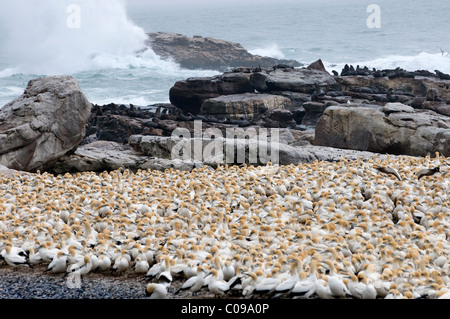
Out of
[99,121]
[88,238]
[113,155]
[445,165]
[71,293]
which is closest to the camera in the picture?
[71,293]

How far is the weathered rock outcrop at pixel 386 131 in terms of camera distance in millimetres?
15367

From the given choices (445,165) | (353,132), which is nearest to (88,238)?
(445,165)

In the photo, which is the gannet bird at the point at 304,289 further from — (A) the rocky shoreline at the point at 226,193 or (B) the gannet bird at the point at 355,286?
(B) the gannet bird at the point at 355,286

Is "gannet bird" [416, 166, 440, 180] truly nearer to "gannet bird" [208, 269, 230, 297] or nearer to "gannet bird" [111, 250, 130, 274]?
"gannet bird" [208, 269, 230, 297]

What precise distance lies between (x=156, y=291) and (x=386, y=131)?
11.0 meters

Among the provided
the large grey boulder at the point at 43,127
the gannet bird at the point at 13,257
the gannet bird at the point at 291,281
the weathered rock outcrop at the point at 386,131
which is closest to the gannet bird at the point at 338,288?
the gannet bird at the point at 291,281

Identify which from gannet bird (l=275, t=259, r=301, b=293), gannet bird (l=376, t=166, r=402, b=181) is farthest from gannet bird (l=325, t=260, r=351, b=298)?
Answer: gannet bird (l=376, t=166, r=402, b=181)

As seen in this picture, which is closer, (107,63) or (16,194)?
(16,194)

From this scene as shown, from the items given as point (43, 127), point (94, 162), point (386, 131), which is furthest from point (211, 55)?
point (43, 127)

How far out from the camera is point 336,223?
830 centimetres

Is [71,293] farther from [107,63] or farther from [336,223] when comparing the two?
[107,63]

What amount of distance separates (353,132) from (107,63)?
58867mm

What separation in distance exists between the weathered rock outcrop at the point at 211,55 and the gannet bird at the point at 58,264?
198ft
